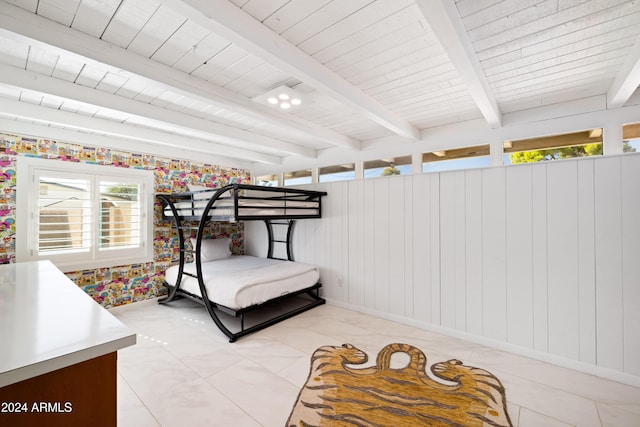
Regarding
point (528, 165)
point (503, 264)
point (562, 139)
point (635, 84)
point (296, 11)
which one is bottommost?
point (503, 264)

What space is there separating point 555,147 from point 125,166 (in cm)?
501

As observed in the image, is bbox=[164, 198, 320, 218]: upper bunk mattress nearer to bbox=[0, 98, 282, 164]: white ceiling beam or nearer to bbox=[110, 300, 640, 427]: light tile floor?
bbox=[0, 98, 282, 164]: white ceiling beam

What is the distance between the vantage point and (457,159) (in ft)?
10.3

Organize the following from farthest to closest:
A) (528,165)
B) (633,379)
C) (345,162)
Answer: (345,162)
(528,165)
(633,379)

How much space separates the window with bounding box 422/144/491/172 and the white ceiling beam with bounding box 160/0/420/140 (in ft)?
4.47

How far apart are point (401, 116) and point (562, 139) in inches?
58.4

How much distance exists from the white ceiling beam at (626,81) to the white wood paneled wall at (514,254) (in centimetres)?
45

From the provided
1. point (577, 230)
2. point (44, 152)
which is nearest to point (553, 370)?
point (577, 230)

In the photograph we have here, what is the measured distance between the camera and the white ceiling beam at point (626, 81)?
5.45 ft

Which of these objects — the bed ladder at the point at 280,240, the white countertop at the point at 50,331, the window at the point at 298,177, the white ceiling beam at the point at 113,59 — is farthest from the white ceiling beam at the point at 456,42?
the bed ladder at the point at 280,240

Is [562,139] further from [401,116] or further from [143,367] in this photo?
[143,367]

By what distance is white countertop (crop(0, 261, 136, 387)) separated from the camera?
0.82 meters

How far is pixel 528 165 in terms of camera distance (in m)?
2.53

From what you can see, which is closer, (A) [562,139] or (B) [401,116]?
(A) [562,139]
